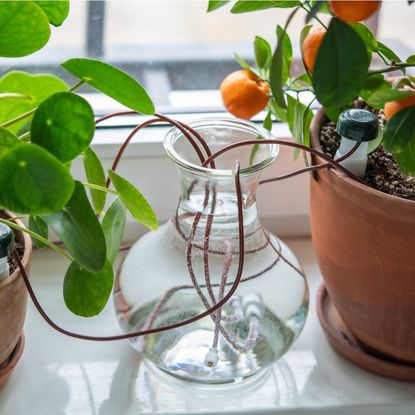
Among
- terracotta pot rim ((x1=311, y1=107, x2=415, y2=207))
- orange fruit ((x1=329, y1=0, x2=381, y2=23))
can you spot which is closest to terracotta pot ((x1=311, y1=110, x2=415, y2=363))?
terracotta pot rim ((x1=311, y1=107, x2=415, y2=207))

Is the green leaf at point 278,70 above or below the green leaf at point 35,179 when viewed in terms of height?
above

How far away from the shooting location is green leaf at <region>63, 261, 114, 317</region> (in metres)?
0.70

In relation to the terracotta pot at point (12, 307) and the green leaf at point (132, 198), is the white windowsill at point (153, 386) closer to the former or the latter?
the terracotta pot at point (12, 307)

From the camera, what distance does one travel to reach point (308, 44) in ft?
2.36

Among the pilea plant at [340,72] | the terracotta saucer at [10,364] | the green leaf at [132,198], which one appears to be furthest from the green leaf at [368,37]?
the terracotta saucer at [10,364]

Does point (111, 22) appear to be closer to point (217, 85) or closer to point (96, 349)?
point (217, 85)

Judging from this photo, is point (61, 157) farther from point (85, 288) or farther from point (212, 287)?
point (212, 287)

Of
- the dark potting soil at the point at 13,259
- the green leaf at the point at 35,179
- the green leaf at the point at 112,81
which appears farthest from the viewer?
the dark potting soil at the point at 13,259

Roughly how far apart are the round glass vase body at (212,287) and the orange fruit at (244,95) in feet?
0.10

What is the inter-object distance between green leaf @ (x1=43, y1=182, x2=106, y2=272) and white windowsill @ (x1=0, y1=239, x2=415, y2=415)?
0.24 m

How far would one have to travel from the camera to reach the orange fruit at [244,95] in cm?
78

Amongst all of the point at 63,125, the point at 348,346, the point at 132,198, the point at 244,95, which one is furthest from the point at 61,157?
the point at 348,346

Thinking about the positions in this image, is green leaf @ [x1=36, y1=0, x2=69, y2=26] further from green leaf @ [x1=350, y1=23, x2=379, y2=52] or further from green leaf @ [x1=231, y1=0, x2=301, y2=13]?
green leaf @ [x1=350, y1=23, x2=379, y2=52]

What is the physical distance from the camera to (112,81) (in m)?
0.67
